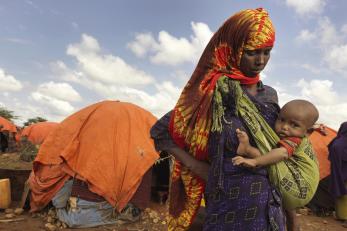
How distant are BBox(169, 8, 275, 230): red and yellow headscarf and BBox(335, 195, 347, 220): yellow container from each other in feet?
22.5

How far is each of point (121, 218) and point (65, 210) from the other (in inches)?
40.2

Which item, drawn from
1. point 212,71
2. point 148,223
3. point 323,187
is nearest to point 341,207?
point 323,187

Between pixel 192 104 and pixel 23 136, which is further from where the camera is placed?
pixel 23 136

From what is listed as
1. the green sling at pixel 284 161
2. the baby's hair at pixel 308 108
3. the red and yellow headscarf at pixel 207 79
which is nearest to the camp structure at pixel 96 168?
the red and yellow headscarf at pixel 207 79

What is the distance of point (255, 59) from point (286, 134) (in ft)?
1.40

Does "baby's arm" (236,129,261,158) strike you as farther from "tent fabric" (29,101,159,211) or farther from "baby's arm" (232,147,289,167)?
"tent fabric" (29,101,159,211)

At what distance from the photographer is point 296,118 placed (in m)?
1.94

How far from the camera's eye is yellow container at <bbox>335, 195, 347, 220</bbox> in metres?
8.12

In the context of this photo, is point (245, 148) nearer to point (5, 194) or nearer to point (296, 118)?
point (296, 118)

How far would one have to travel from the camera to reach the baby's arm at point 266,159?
184cm

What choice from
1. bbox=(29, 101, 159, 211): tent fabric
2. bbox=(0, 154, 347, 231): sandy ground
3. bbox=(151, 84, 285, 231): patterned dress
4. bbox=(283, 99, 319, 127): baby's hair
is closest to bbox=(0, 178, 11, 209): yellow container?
bbox=(0, 154, 347, 231): sandy ground

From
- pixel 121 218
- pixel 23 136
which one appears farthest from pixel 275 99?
pixel 23 136

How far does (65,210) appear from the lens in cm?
699

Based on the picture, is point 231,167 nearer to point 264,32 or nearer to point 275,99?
point 275,99
